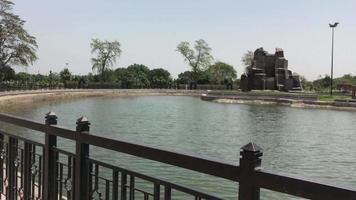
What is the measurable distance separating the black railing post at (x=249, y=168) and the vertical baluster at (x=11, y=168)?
3044 millimetres

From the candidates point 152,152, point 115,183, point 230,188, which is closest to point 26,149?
point 115,183

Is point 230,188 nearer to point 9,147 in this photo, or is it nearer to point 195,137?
point 9,147

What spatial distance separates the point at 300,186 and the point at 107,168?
1961 millimetres

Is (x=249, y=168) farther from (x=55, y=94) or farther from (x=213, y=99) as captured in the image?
(x=213, y=99)

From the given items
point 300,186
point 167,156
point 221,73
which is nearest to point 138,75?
point 221,73

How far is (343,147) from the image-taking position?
51.9ft

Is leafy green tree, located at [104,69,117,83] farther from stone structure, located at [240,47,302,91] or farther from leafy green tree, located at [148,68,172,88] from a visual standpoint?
stone structure, located at [240,47,302,91]

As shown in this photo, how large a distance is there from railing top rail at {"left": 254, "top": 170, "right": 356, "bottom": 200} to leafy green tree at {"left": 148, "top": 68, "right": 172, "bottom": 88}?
79.3 metres

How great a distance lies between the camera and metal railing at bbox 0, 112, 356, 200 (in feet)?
6.08

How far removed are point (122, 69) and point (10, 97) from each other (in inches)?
2044

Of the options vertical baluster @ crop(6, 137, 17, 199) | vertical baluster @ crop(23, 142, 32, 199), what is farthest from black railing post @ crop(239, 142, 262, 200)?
vertical baluster @ crop(6, 137, 17, 199)

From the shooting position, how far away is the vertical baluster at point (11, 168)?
441 centimetres

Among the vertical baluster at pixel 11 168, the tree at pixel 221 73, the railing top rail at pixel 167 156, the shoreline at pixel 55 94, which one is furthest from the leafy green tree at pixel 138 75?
the railing top rail at pixel 167 156

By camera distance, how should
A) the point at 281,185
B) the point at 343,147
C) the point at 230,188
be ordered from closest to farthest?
the point at 281,185 → the point at 230,188 → the point at 343,147
